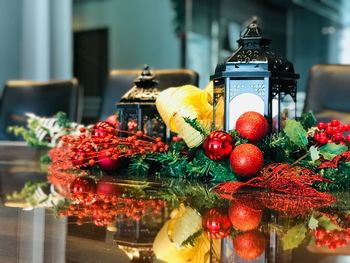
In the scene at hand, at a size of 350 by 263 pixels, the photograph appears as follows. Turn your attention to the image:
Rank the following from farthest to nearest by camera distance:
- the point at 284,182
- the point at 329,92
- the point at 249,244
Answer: the point at 329,92 < the point at 284,182 < the point at 249,244

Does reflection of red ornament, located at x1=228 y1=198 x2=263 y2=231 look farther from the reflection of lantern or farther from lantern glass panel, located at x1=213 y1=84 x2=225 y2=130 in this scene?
the reflection of lantern

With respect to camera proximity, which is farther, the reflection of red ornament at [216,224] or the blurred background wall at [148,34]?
the blurred background wall at [148,34]

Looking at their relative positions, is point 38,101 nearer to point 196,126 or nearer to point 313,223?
point 196,126

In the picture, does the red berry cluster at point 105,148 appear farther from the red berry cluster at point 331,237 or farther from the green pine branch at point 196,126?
the red berry cluster at point 331,237

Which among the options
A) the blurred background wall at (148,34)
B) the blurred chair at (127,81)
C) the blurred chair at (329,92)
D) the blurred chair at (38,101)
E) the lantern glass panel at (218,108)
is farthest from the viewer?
the blurred background wall at (148,34)

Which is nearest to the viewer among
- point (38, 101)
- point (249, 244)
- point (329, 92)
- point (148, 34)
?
point (249, 244)

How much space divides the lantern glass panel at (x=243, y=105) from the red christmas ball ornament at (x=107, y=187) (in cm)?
21

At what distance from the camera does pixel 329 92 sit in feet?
6.00

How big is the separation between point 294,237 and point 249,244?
5cm

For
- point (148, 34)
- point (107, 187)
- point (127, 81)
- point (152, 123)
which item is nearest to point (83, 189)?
point (107, 187)

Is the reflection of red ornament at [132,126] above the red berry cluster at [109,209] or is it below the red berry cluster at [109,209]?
above

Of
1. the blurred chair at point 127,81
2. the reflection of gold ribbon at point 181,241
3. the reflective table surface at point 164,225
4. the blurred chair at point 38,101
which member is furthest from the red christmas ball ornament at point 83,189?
the blurred chair at point 38,101

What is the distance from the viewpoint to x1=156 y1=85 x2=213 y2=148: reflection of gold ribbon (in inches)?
37.9

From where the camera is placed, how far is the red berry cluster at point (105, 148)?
3.19ft
